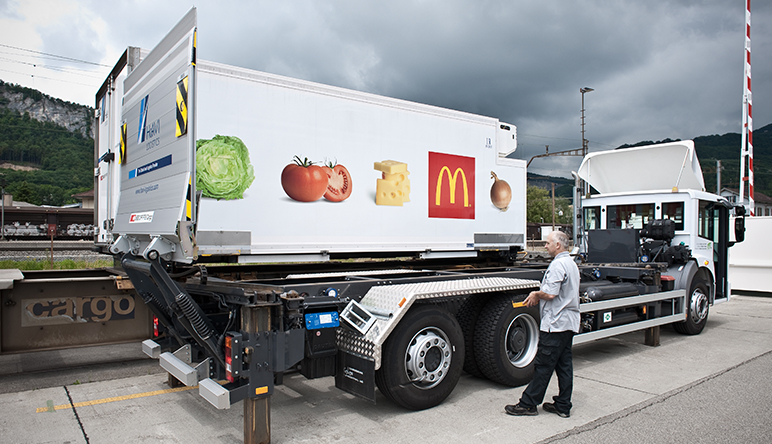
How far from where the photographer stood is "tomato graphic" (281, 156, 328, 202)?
22.8 ft

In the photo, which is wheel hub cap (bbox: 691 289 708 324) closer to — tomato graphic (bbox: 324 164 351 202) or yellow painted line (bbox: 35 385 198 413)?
tomato graphic (bbox: 324 164 351 202)

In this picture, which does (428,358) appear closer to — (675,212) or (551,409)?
(551,409)

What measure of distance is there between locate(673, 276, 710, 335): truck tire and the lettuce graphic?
7115 millimetres

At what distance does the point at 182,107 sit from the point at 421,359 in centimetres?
288

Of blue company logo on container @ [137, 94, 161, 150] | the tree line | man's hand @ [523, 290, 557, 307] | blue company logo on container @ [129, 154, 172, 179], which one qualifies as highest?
the tree line

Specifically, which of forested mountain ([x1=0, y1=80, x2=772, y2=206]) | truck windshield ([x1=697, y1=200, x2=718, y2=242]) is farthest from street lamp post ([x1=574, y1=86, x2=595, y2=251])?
forested mountain ([x1=0, y1=80, x2=772, y2=206])

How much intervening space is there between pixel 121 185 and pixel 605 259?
24.5 feet

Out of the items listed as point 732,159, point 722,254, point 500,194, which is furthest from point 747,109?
point 732,159

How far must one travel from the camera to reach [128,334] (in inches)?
239

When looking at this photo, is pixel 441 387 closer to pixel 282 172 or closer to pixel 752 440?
pixel 752 440

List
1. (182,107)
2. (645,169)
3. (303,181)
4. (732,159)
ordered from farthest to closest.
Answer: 1. (732,159)
2. (645,169)
3. (303,181)
4. (182,107)

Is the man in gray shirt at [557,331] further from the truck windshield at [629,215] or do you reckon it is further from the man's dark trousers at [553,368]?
the truck windshield at [629,215]

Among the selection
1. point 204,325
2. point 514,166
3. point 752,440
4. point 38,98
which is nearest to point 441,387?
point 204,325

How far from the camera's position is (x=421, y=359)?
4.47 meters
